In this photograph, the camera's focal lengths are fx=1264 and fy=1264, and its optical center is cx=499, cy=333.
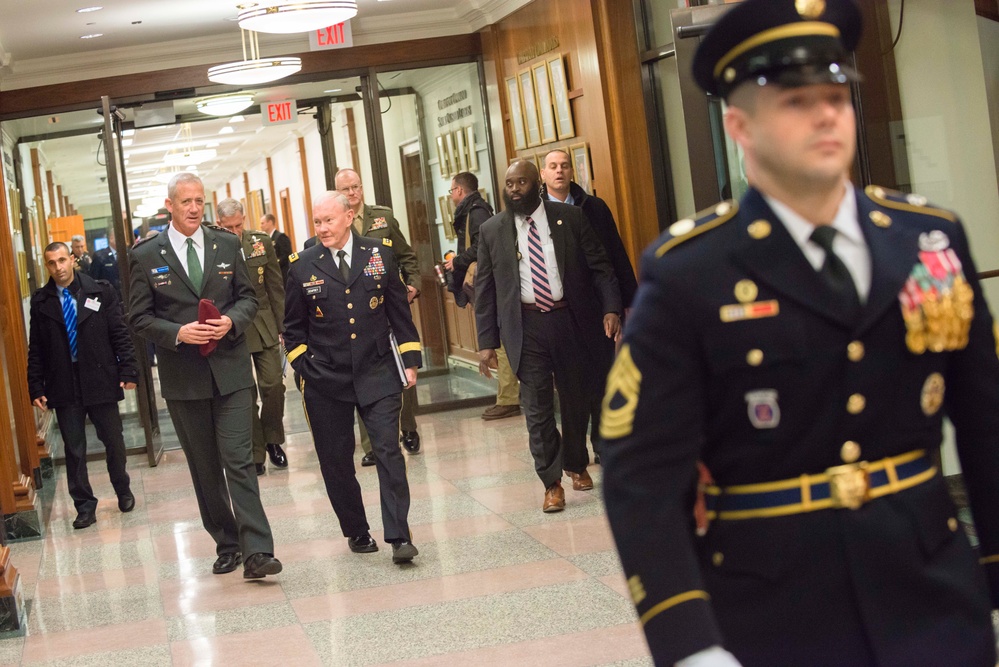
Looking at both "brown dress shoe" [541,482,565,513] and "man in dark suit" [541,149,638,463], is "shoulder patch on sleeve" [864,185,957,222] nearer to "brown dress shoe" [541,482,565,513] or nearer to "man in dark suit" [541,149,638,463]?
"brown dress shoe" [541,482,565,513]

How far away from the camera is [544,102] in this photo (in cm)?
941

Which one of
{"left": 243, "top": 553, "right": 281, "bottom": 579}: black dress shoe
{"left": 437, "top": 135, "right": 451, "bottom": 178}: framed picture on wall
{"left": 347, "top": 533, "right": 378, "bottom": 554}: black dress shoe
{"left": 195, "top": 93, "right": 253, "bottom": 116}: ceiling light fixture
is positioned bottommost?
{"left": 347, "top": 533, "right": 378, "bottom": 554}: black dress shoe

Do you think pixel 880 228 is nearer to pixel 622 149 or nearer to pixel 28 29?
pixel 622 149

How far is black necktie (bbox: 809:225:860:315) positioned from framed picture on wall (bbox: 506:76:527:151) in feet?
27.6

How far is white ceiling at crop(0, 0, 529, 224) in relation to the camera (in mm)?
9172

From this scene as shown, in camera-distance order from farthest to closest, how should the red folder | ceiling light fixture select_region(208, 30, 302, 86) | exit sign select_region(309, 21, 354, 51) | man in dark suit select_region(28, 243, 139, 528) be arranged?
exit sign select_region(309, 21, 354, 51) → ceiling light fixture select_region(208, 30, 302, 86) → man in dark suit select_region(28, 243, 139, 528) → the red folder

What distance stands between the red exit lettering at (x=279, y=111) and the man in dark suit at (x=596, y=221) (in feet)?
15.9

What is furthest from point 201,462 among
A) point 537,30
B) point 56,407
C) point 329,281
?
point 537,30

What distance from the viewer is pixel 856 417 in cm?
167

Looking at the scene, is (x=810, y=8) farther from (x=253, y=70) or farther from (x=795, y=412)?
(x=253, y=70)

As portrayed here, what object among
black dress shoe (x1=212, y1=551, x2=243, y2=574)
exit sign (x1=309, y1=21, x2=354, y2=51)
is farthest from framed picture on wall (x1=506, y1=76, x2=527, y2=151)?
black dress shoe (x1=212, y1=551, x2=243, y2=574)

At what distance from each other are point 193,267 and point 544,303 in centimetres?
176

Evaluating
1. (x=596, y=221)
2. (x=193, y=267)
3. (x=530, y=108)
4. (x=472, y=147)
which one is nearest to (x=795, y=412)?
(x=193, y=267)

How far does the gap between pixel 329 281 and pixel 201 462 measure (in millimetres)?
1030
